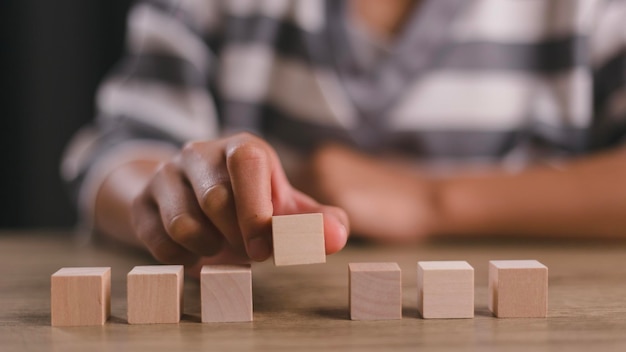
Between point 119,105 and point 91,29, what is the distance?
81 centimetres

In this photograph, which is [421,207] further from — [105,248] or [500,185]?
[105,248]

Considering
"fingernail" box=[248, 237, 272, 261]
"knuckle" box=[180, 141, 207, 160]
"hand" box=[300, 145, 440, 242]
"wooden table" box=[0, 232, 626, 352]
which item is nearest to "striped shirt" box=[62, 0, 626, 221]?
"hand" box=[300, 145, 440, 242]

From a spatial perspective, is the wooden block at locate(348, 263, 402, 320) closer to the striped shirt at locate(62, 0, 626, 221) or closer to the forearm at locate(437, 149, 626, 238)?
the forearm at locate(437, 149, 626, 238)

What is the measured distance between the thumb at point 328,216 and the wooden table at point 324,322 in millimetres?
63

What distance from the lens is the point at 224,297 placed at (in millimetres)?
563

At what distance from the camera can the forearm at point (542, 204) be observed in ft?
3.36

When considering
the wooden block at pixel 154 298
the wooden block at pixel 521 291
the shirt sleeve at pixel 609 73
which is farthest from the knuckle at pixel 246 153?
the shirt sleeve at pixel 609 73

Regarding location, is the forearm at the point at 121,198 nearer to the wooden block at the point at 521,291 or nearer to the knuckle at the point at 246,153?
the knuckle at the point at 246,153

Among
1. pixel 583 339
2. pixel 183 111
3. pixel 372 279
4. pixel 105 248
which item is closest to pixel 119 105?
pixel 183 111

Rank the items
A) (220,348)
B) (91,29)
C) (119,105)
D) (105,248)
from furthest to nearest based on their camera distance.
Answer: (91,29)
(119,105)
(105,248)
(220,348)

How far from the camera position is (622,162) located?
106 centimetres

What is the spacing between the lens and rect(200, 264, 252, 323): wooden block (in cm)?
56

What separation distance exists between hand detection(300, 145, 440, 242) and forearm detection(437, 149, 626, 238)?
0.03 m

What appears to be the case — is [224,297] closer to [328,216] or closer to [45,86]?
[328,216]
